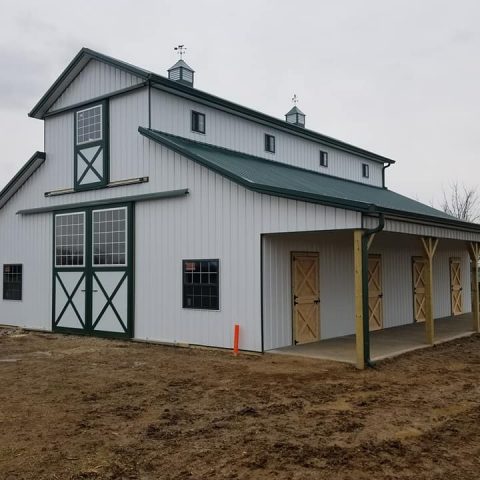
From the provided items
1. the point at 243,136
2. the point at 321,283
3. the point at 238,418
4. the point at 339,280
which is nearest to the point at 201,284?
the point at 321,283

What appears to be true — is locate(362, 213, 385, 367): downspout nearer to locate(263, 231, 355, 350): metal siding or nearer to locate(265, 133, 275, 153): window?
locate(263, 231, 355, 350): metal siding

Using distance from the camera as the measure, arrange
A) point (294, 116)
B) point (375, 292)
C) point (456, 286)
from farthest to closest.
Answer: point (294, 116), point (456, 286), point (375, 292)

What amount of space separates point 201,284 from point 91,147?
17.5 feet

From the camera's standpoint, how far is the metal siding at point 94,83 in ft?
46.4

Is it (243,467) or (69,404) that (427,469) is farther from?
(69,404)

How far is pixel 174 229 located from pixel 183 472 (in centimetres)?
835

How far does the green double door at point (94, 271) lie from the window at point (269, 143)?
17.6ft

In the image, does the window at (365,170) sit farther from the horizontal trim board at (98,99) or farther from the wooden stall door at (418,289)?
the horizontal trim board at (98,99)

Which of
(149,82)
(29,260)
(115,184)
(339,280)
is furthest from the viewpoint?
(29,260)

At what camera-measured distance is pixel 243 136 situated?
16.2 m

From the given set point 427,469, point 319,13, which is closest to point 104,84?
point 319,13

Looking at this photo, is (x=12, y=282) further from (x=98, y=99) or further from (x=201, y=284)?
(x=201, y=284)

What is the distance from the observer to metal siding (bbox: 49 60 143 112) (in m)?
14.1

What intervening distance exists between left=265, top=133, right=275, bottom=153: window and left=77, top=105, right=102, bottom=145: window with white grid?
5173 mm
